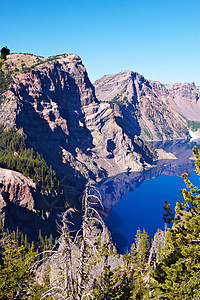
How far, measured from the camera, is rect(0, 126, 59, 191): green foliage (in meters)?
133

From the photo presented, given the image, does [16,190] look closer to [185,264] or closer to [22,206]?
[22,206]

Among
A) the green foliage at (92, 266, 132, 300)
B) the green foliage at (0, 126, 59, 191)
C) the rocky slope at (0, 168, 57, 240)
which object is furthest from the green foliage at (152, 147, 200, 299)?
the green foliage at (0, 126, 59, 191)

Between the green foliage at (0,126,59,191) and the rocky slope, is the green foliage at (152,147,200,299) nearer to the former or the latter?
the rocky slope

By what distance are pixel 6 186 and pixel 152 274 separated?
102684mm

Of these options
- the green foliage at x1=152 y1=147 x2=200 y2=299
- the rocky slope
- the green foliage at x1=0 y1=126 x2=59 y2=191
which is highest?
the green foliage at x1=0 y1=126 x2=59 y2=191

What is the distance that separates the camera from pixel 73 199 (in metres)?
155

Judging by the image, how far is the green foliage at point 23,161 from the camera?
133 meters

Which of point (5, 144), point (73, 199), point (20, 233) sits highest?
point (5, 144)

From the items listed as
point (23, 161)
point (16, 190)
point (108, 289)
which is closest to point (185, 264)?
point (108, 289)

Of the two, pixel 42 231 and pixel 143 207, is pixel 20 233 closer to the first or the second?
pixel 42 231

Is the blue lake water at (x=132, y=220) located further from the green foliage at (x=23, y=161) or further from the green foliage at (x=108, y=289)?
the green foliage at (x=108, y=289)

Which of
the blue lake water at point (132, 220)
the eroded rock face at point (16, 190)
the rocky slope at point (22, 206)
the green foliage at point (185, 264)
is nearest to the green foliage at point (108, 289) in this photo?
the green foliage at point (185, 264)

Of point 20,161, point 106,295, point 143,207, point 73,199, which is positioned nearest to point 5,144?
point 20,161

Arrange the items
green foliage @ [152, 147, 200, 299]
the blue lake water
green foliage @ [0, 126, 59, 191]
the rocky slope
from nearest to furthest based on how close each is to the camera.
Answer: green foliage @ [152, 147, 200, 299] → the rocky slope → green foliage @ [0, 126, 59, 191] → the blue lake water
